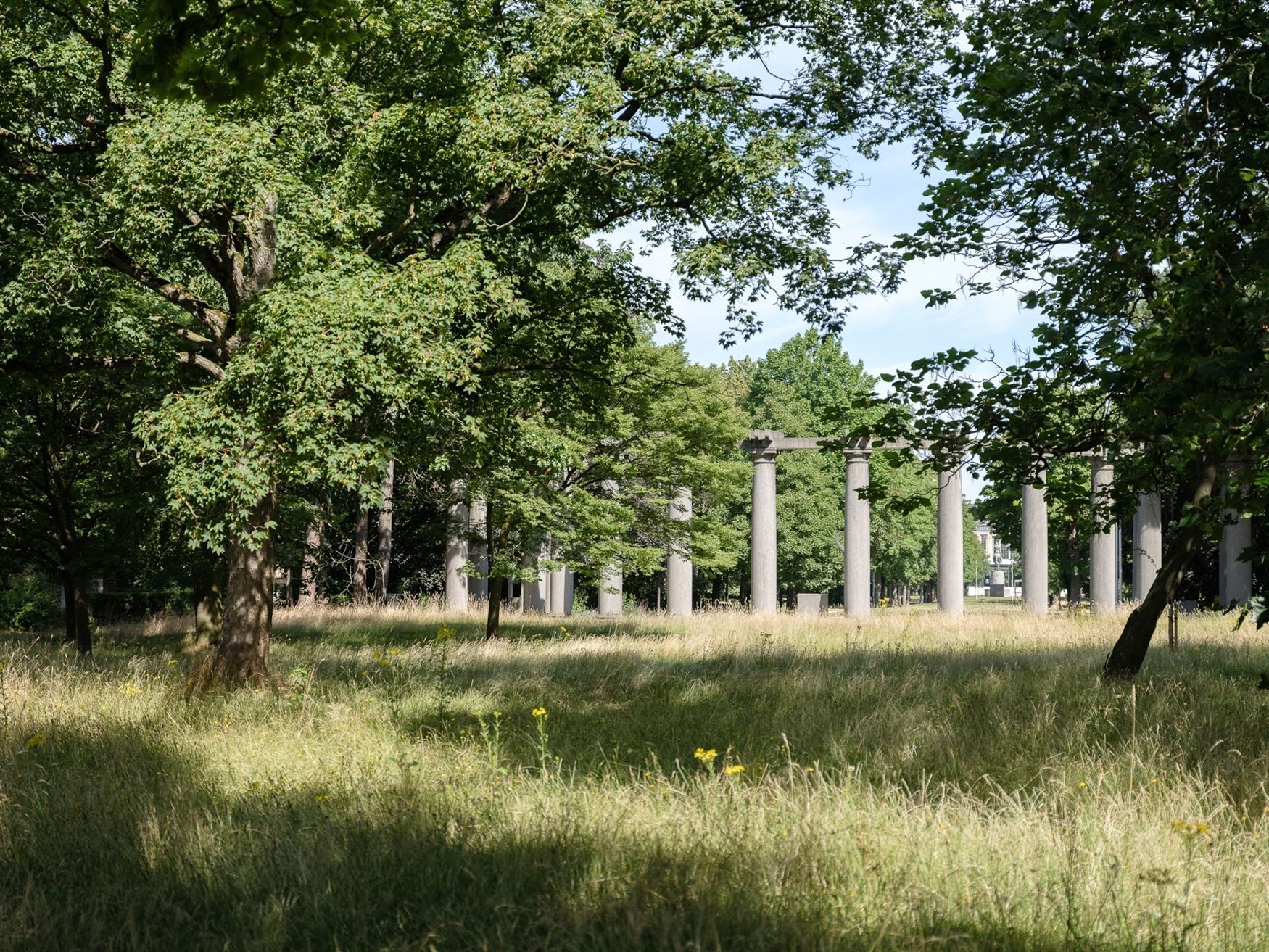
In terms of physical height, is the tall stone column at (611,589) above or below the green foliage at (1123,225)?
below

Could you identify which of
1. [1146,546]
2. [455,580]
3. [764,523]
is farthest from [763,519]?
[1146,546]

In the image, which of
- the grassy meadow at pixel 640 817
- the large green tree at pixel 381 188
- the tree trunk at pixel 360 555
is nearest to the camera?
the grassy meadow at pixel 640 817

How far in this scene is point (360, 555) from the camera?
40.2m

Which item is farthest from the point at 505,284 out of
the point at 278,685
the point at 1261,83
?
the point at 1261,83

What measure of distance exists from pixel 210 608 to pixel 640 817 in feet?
55.0

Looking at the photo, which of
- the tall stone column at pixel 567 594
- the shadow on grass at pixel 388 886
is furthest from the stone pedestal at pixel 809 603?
the shadow on grass at pixel 388 886

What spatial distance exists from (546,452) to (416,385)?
4502mm

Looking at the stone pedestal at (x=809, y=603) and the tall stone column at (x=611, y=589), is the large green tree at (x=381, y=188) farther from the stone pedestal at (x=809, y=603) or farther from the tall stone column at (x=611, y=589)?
the stone pedestal at (x=809, y=603)

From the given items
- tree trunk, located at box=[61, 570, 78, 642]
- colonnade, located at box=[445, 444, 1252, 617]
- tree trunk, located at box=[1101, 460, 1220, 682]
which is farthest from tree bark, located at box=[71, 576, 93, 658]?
tree trunk, located at box=[1101, 460, 1220, 682]

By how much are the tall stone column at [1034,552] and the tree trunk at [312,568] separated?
2325 cm

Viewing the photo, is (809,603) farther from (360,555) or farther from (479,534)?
(479,534)

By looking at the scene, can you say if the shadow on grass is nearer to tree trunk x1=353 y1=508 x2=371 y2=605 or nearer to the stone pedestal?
the stone pedestal

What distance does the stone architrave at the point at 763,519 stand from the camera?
3597 cm

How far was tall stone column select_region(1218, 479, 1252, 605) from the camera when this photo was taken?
35938 mm
